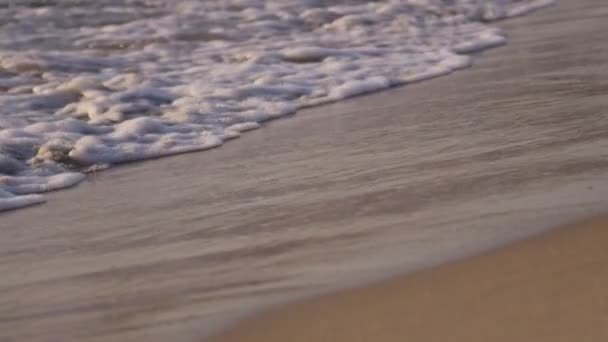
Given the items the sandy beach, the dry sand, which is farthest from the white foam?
the dry sand

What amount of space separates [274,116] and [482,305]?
287cm

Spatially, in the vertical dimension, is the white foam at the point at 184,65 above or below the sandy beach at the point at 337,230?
above

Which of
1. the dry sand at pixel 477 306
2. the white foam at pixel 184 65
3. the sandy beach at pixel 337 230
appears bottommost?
the dry sand at pixel 477 306

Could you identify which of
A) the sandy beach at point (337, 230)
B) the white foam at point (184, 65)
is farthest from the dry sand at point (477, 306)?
the white foam at point (184, 65)

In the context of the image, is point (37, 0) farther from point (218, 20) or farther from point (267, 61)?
point (267, 61)

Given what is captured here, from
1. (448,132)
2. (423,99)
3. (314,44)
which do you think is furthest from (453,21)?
(448,132)

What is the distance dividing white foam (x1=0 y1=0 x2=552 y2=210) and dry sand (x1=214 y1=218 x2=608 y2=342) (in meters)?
1.74

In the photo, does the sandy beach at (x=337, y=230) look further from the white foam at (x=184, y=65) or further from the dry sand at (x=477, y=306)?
the white foam at (x=184, y=65)

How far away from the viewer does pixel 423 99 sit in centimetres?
564

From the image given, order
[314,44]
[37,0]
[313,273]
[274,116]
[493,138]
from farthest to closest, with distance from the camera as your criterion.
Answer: [37,0] < [314,44] < [274,116] < [493,138] < [313,273]

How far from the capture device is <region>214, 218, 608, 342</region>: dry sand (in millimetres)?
2592

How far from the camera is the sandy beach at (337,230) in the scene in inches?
111

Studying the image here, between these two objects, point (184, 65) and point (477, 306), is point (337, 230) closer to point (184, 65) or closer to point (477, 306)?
point (477, 306)

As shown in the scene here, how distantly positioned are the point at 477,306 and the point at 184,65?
4191 mm
